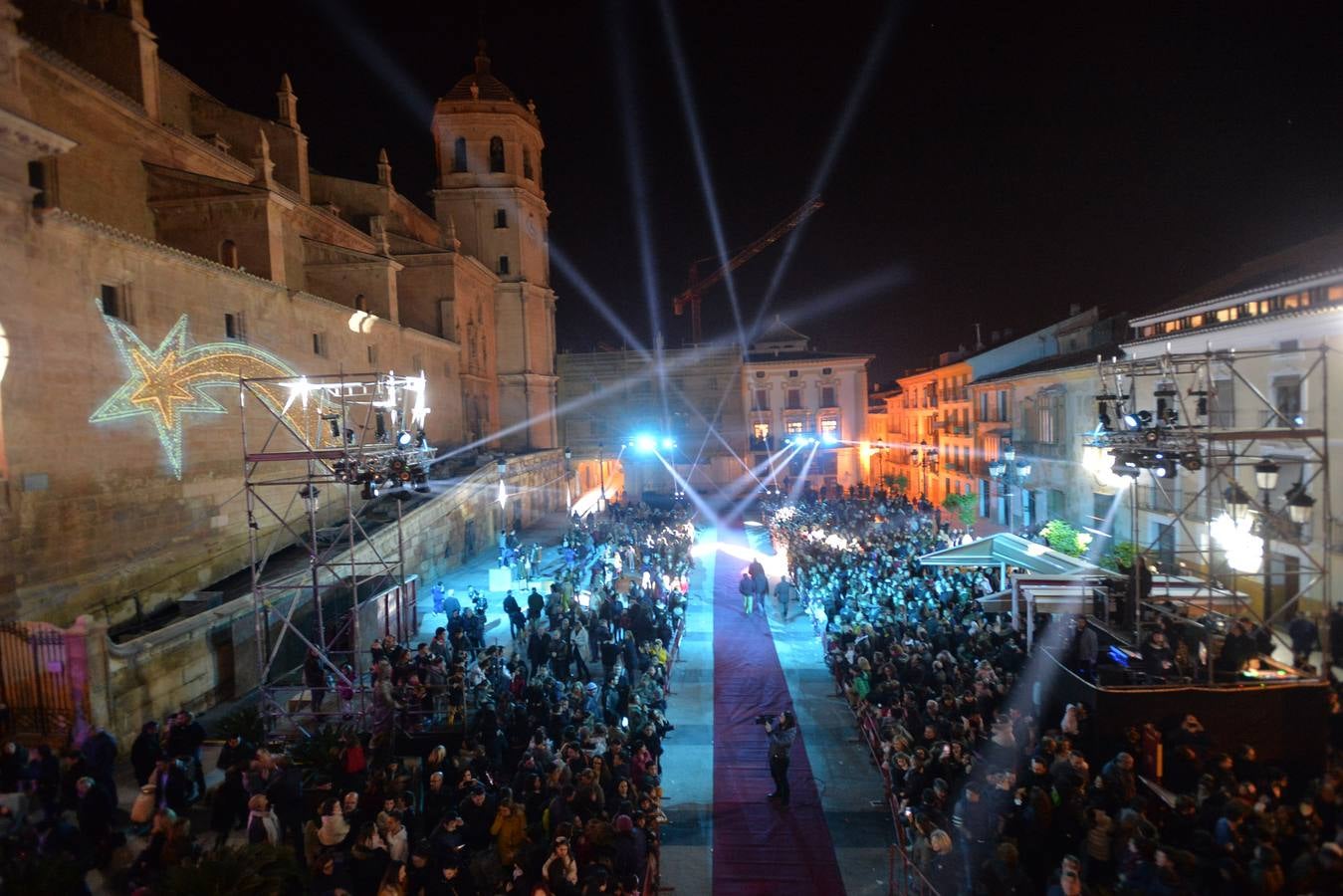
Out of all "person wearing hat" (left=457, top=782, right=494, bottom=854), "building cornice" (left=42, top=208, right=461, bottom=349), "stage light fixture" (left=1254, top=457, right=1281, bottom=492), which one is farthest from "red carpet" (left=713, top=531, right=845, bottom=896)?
"building cornice" (left=42, top=208, right=461, bottom=349)

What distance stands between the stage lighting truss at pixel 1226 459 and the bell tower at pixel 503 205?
27.4m

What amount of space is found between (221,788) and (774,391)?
140ft

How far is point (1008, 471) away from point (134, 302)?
29.8 m

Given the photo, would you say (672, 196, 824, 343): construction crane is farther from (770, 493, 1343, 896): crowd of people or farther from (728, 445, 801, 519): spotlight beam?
(770, 493, 1343, 896): crowd of people

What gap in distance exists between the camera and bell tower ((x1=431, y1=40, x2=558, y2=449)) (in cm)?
3753

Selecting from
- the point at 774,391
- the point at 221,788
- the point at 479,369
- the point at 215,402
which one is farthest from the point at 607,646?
the point at 774,391

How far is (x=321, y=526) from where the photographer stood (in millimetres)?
18891

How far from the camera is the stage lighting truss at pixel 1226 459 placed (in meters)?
9.91

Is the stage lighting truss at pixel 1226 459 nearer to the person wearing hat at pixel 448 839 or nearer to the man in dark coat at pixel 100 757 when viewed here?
the person wearing hat at pixel 448 839

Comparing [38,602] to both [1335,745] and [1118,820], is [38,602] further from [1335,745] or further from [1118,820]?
[1335,745]

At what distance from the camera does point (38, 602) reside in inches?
426

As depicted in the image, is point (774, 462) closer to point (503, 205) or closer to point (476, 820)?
point (503, 205)

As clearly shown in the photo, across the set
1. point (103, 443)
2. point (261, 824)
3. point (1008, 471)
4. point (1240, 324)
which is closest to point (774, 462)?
point (1008, 471)

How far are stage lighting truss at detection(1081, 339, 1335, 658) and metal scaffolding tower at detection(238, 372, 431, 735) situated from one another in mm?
11293
